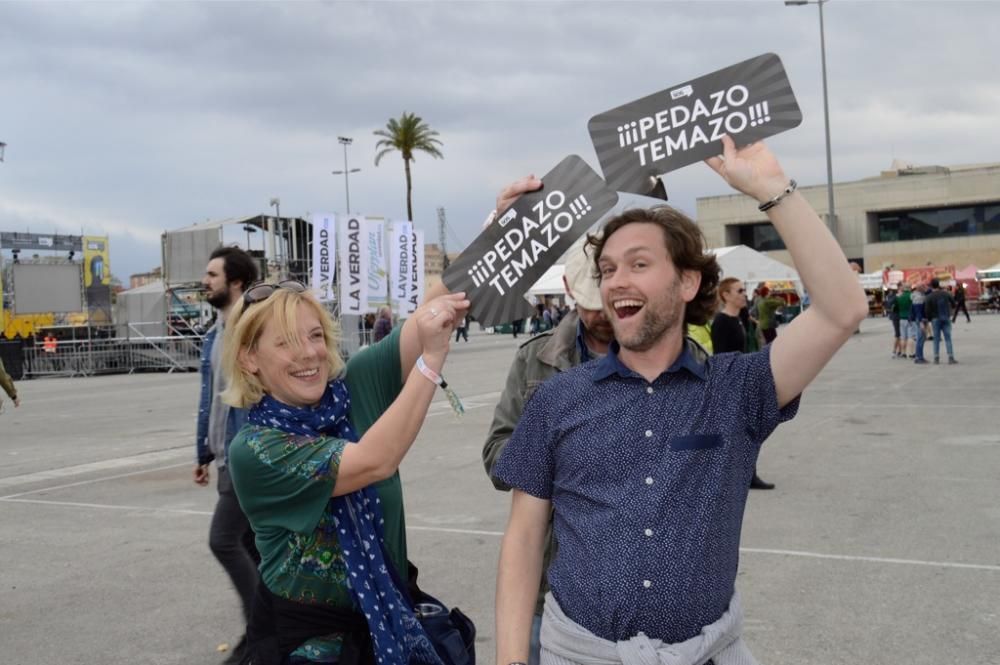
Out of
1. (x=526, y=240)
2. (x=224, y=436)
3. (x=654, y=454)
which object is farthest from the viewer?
(x=224, y=436)

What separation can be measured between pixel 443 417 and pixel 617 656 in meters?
12.5

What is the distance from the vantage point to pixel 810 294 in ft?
6.89

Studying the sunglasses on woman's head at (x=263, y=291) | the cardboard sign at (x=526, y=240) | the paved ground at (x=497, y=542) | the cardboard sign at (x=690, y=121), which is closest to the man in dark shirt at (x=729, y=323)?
the paved ground at (x=497, y=542)

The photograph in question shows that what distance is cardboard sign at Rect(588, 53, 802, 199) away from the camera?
7.80ft

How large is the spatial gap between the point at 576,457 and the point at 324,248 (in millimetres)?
21784

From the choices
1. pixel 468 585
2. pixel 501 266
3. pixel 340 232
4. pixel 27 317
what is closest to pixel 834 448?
pixel 468 585

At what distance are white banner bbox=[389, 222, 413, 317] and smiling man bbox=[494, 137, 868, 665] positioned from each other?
22.0 metres

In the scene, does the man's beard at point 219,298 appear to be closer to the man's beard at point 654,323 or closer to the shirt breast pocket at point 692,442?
the man's beard at point 654,323

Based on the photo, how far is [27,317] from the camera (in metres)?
37.9

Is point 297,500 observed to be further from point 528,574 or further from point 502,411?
point 502,411

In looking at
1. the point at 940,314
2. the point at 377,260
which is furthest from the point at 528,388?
the point at 377,260

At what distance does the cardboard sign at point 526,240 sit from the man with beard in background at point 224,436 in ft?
5.98

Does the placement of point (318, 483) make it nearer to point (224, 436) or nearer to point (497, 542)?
point (224, 436)

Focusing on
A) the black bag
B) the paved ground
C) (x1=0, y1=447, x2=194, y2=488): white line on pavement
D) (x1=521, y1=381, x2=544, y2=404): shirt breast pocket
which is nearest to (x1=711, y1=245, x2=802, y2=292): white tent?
the paved ground
